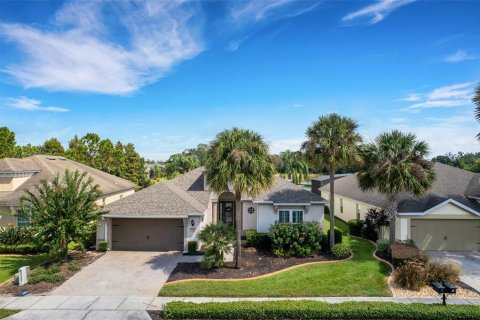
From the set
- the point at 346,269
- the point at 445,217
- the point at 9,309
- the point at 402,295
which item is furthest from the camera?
the point at 445,217

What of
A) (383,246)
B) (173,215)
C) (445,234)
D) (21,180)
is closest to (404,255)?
(383,246)

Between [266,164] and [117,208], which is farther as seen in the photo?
[117,208]

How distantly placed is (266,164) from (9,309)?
12644mm

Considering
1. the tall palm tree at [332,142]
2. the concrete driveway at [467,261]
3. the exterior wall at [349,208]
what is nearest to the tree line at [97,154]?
the exterior wall at [349,208]

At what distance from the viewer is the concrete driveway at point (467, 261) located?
15.3 m

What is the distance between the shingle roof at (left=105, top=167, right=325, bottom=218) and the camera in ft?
65.9

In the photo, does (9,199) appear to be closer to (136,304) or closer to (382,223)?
(136,304)


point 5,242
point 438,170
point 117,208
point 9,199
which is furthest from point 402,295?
point 9,199

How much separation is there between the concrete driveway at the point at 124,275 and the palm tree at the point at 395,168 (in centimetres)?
1176

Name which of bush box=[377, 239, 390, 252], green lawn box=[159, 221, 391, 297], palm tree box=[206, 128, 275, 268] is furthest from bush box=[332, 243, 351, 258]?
palm tree box=[206, 128, 275, 268]

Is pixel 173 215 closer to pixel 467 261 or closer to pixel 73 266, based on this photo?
pixel 73 266

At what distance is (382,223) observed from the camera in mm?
21516

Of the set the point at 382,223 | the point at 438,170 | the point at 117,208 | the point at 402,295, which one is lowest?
the point at 402,295

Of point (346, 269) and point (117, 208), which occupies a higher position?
point (117, 208)
